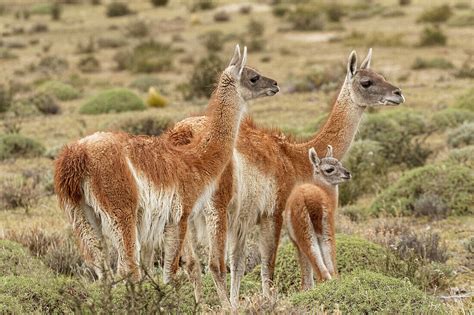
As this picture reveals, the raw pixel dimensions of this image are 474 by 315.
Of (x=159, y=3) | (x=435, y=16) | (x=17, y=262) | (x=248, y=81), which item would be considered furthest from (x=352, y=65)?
(x=159, y=3)

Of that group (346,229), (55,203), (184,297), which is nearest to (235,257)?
(184,297)

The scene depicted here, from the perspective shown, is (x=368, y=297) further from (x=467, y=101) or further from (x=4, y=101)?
(x=4, y=101)

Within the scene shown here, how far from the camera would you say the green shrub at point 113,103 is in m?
20.7

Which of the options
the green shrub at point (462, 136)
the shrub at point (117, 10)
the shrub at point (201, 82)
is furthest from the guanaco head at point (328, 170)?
the shrub at point (117, 10)

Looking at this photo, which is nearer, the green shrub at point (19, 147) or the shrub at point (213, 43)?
the green shrub at point (19, 147)

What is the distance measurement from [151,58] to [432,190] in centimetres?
1989

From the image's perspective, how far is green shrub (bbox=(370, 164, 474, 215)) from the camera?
11.8m

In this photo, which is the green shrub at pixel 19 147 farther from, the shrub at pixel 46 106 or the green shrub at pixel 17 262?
the green shrub at pixel 17 262

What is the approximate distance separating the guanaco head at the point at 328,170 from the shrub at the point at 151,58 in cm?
2135

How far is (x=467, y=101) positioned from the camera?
18.5 m

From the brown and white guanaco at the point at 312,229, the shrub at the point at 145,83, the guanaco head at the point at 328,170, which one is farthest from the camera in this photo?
the shrub at the point at 145,83

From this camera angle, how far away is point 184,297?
6.98 metres

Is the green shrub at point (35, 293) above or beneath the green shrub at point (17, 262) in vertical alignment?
above

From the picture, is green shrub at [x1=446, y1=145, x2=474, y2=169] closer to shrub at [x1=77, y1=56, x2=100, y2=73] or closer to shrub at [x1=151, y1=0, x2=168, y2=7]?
shrub at [x1=77, y1=56, x2=100, y2=73]
